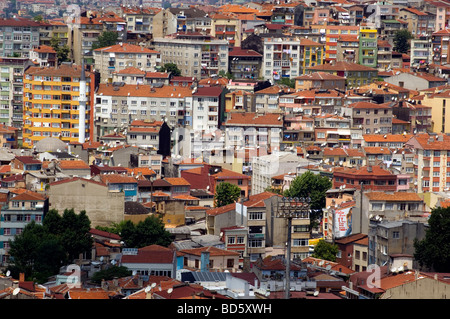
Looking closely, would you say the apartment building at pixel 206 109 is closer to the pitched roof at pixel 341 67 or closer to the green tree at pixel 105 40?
the pitched roof at pixel 341 67

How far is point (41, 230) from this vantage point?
3381 cm

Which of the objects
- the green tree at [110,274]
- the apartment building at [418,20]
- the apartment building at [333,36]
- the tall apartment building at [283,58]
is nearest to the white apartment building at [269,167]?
the green tree at [110,274]

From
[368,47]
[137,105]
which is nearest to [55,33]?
[137,105]

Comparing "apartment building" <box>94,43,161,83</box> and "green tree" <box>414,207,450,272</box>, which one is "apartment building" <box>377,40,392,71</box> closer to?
"apartment building" <box>94,43,161,83</box>

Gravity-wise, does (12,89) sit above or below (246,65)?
below

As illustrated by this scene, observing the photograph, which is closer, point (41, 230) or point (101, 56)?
point (41, 230)

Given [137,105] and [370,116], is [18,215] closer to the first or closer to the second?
[137,105]

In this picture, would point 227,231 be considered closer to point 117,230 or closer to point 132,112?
point 117,230

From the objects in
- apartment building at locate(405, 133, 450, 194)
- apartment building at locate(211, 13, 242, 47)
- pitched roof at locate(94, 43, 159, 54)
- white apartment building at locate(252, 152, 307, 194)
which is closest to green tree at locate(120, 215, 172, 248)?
white apartment building at locate(252, 152, 307, 194)

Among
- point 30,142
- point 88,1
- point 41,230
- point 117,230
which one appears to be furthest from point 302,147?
point 88,1

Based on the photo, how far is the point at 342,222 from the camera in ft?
124

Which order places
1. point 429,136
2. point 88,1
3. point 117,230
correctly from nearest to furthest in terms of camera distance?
point 117,230 < point 429,136 < point 88,1

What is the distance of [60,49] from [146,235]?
35457 mm

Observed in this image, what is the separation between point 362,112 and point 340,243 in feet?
75.1
